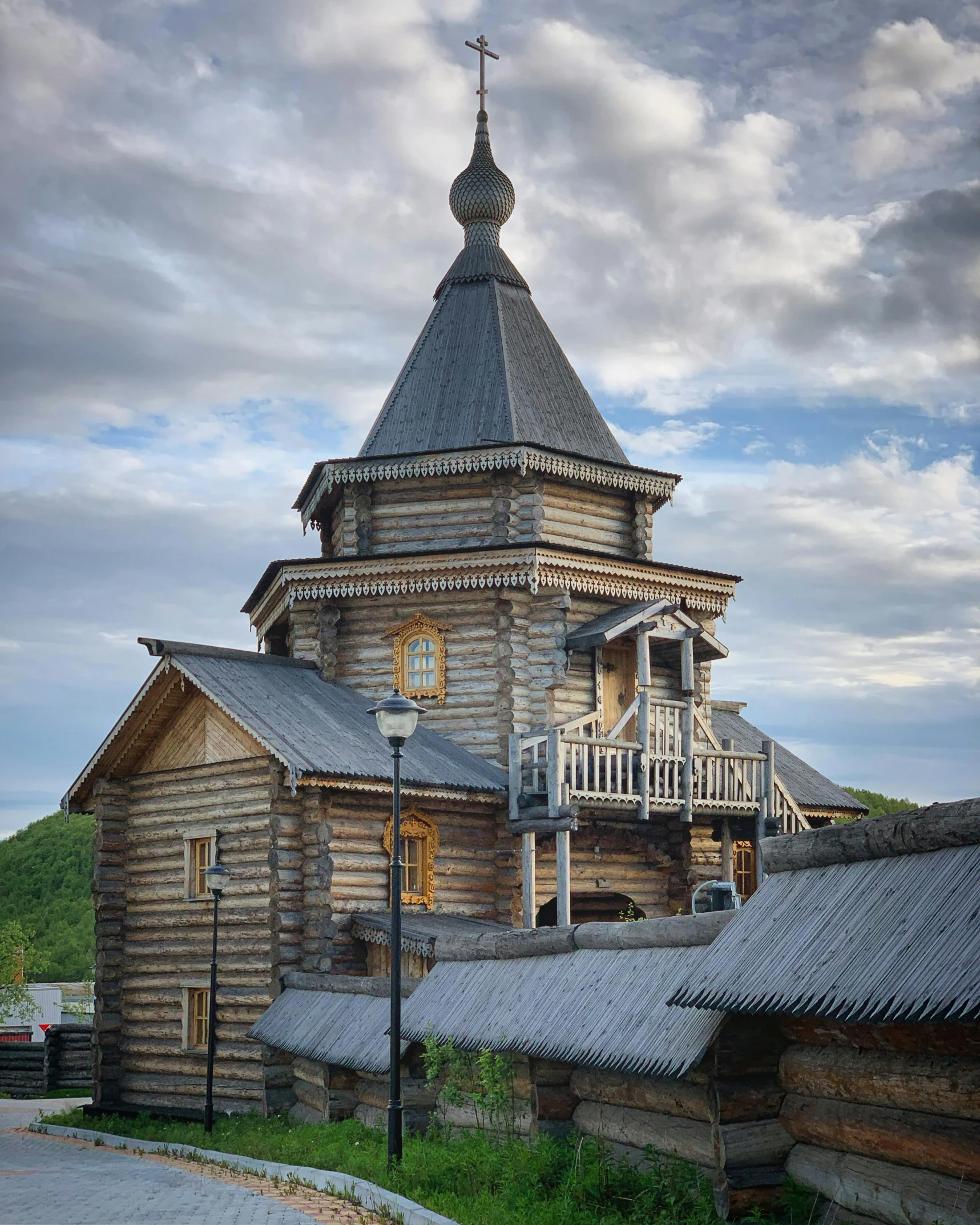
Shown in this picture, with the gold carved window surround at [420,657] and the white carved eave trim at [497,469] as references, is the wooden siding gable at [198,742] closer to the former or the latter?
the gold carved window surround at [420,657]

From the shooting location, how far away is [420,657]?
79.1ft

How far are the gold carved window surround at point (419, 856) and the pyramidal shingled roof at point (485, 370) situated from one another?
684 cm

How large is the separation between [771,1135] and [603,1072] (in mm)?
2186

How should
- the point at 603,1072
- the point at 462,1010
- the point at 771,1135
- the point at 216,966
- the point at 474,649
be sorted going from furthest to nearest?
the point at 474,649 → the point at 216,966 → the point at 462,1010 → the point at 603,1072 → the point at 771,1135

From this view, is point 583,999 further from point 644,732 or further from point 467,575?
point 467,575

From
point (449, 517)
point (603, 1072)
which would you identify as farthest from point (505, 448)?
point (603, 1072)

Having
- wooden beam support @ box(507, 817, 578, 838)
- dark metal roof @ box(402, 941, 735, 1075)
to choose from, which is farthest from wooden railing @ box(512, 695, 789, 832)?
dark metal roof @ box(402, 941, 735, 1075)

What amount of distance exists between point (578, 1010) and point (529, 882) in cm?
905

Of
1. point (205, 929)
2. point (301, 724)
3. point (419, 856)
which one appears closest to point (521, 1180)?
point (419, 856)

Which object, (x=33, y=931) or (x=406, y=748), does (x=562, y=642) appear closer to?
(x=406, y=748)

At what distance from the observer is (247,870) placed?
2070cm

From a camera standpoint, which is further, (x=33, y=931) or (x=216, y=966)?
(x=33, y=931)

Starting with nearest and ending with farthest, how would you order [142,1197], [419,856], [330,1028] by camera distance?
[142,1197], [330,1028], [419,856]

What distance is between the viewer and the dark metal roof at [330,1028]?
15.9 m
